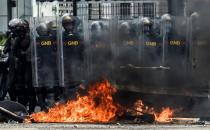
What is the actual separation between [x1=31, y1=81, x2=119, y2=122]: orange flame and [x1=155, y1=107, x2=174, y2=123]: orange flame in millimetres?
632

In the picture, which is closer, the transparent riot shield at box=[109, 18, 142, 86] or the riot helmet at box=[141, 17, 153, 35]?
the transparent riot shield at box=[109, 18, 142, 86]

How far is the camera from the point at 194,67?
9.49 m

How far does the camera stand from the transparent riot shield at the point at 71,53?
30.2 ft

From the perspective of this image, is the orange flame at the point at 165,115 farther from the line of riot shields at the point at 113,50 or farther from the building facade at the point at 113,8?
the building facade at the point at 113,8

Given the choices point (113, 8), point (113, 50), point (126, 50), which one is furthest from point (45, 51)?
point (113, 8)

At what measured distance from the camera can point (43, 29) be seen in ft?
30.0

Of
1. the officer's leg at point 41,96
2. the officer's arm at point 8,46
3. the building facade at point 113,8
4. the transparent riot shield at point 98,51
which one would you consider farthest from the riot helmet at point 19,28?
the building facade at point 113,8

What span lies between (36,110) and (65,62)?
1.00 metres

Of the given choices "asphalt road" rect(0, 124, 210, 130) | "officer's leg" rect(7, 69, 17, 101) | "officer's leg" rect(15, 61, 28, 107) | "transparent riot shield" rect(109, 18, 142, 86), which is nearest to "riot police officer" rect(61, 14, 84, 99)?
"transparent riot shield" rect(109, 18, 142, 86)

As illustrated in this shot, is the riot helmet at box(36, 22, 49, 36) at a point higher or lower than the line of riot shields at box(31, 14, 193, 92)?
higher

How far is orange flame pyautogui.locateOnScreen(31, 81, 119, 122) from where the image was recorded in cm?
818

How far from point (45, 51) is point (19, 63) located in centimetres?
67

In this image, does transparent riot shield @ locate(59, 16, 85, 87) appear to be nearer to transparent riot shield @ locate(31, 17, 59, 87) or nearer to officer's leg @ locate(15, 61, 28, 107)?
transparent riot shield @ locate(31, 17, 59, 87)

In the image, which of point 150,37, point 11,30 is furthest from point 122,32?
point 11,30
